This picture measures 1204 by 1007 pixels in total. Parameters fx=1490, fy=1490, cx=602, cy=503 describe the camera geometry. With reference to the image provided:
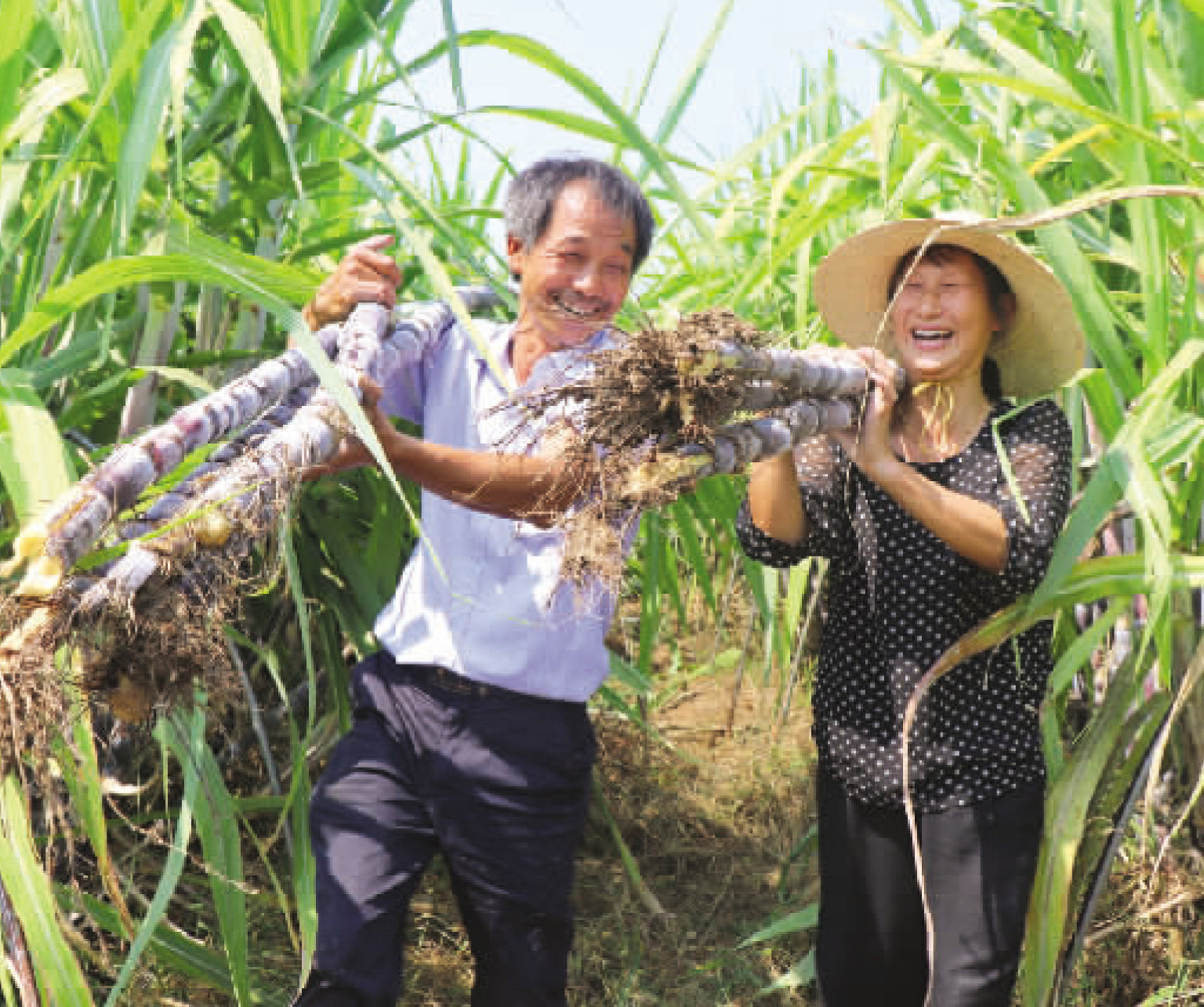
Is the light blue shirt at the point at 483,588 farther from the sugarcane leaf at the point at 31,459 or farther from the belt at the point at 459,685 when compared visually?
the sugarcane leaf at the point at 31,459

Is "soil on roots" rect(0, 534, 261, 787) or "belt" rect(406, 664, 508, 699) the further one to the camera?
"belt" rect(406, 664, 508, 699)

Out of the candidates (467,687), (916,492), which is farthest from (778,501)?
(467,687)

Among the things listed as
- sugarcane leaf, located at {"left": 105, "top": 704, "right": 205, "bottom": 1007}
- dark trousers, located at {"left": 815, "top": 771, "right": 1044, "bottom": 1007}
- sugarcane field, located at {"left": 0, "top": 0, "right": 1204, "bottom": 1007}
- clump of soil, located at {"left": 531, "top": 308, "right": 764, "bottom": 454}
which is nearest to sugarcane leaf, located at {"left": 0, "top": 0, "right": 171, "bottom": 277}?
sugarcane field, located at {"left": 0, "top": 0, "right": 1204, "bottom": 1007}

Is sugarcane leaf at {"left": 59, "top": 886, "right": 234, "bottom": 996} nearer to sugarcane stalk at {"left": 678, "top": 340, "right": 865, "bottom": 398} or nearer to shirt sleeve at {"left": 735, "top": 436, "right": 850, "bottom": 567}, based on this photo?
shirt sleeve at {"left": 735, "top": 436, "right": 850, "bottom": 567}

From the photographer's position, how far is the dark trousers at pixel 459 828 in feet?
5.74

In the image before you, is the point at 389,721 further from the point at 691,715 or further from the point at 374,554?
the point at 691,715

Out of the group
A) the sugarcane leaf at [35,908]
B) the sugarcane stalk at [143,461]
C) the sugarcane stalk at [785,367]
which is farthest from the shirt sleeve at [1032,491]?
the sugarcane leaf at [35,908]

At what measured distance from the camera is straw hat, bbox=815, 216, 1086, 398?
1.71 meters

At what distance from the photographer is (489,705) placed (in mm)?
1774

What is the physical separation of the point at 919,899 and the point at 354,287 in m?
0.99

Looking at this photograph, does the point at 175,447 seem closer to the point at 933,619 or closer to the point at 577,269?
the point at 577,269

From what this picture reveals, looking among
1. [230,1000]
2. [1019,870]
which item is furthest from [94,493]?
[230,1000]

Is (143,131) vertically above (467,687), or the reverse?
(143,131)

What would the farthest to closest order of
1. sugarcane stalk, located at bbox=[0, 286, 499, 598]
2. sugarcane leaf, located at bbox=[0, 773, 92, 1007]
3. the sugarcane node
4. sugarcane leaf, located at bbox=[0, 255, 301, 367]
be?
sugarcane leaf, located at bbox=[0, 255, 301, 367] < sugarcane leaf, located at bbox=[0, 773, 92, 1007] < the sugarcane node < sugarcane stalk, located at bbox=[0, 286, 499, 598]
